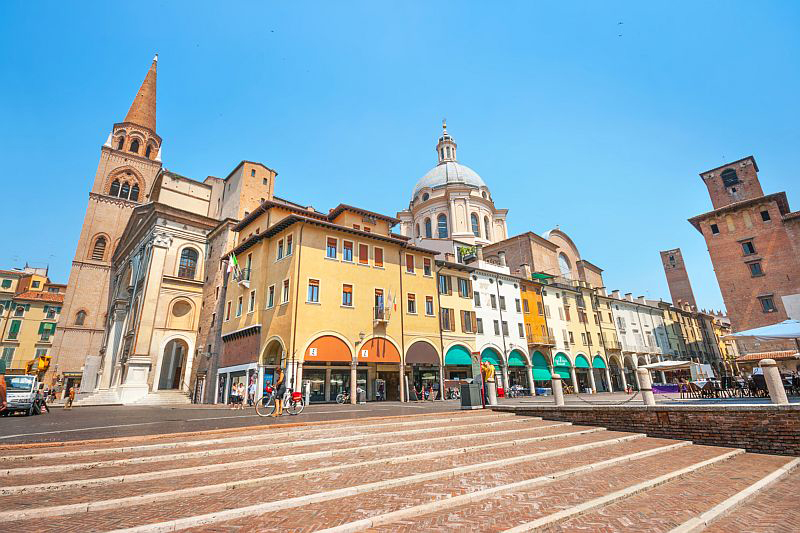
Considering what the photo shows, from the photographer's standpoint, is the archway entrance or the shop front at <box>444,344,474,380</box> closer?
the shop front at <box>444,344,474,380</box>

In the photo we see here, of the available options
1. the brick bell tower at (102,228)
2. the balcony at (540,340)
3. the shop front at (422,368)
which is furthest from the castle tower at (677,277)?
the brick bell tower at (102,228)

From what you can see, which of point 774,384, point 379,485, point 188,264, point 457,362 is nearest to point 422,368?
point 457,362

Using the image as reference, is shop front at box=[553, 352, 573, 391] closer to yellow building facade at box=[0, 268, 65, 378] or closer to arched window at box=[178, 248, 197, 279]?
arched window at box=[178, 248, 197, 279]

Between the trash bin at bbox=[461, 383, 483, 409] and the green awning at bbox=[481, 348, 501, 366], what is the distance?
16.8 meters

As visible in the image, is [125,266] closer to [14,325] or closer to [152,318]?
[152,318]

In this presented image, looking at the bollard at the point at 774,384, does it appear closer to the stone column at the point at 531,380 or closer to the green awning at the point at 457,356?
the green awning at the point at 457,356

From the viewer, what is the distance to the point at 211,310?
31.1 meters

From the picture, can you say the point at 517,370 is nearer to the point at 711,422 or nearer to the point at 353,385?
the point at 353,385

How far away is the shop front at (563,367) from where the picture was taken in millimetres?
35475

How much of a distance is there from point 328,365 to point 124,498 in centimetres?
1963

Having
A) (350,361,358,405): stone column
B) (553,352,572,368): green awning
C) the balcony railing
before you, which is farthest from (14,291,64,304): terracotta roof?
(553,352,572,368): green awning

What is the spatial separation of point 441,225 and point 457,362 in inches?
1144

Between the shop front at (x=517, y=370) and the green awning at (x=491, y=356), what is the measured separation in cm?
128

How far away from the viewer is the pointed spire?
54500mm
